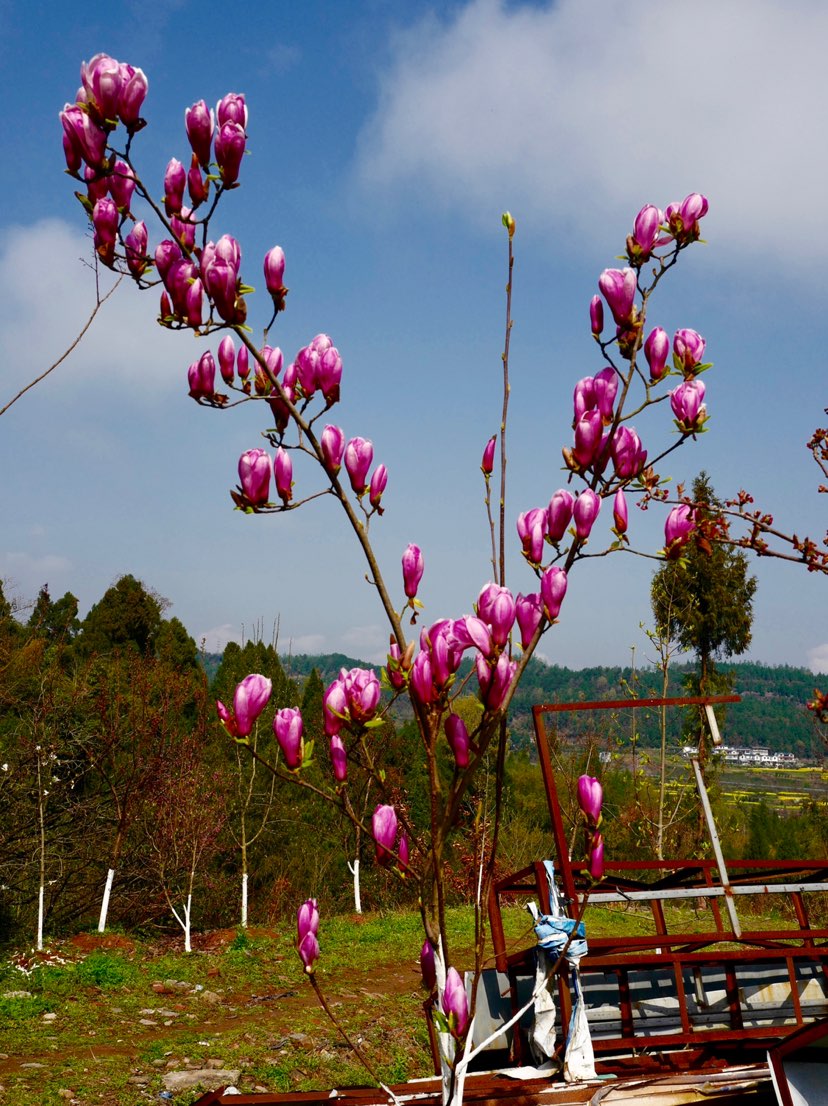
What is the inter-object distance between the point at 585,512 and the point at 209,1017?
29.8 feet

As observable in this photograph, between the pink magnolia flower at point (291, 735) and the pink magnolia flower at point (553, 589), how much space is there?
1.60ft

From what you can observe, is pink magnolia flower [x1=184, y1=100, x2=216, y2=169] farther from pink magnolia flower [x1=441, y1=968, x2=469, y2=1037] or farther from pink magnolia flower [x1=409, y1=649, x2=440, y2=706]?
pink magnolia flower [x1=441, y1=968, x2=469, y2=1037]

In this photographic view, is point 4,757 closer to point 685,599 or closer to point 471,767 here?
point 685,599

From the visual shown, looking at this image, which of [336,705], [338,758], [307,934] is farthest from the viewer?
[307,934]

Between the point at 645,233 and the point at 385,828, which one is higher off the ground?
the point at 645,233

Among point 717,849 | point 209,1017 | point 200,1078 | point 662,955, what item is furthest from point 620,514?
point 209,1017

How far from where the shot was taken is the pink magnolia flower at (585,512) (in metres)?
1.67

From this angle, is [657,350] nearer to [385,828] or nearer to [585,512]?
[585,512]

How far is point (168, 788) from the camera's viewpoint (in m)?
14.6

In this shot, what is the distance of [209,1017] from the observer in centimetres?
905

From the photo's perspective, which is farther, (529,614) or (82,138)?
(529,614)

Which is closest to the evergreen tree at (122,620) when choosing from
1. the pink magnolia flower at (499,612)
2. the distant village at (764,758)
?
the pink magnolia flower at (499,612)

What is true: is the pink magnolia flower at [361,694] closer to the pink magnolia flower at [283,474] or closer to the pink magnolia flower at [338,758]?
the pink magnolia flower at [338,758]

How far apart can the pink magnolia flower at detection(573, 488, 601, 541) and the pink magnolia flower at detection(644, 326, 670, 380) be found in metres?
0.32
